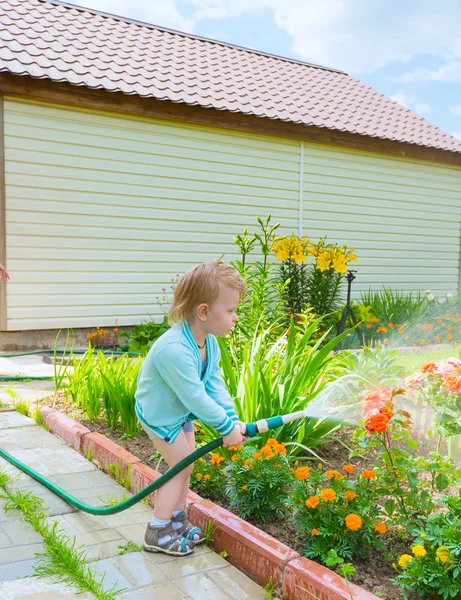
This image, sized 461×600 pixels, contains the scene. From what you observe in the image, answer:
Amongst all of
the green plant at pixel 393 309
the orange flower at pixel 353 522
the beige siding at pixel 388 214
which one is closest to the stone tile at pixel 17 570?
the orange flower at pixel 353 522

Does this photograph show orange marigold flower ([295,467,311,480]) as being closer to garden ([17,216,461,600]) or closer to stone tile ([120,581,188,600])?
garden ([17,216,461,600])

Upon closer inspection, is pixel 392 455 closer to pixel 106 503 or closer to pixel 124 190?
pixel 106 503

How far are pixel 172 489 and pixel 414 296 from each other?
9602 millimetres

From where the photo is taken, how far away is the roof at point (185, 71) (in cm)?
772

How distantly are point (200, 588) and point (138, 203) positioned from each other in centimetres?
648

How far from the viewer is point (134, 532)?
2.66 m

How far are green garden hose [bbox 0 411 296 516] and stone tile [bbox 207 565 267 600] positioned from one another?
39 cm

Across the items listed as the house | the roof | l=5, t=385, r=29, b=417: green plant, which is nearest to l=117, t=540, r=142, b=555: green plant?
l=5, t=385, r=29, b=417: green plant

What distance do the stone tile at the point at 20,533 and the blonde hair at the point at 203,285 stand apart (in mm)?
1102

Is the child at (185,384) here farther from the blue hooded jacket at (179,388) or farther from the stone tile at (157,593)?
the stone tile at (157,593)

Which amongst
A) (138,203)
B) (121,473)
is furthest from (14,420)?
(138,203)

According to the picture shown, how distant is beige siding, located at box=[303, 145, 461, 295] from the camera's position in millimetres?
10031

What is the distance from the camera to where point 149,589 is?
85.7 inches

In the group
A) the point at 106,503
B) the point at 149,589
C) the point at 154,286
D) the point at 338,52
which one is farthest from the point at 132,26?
the point at 338,52
